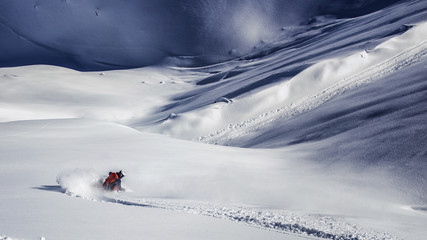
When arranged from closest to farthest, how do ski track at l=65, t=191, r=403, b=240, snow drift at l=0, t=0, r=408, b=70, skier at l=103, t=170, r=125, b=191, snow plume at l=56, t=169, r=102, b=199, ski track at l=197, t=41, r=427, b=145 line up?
1. ski track at l=65, t=191, r=403, b=240
2. snow plume at l=56, t=169, r=102, b=199
3. skier at l=103, t=170, r=125, b=191
4. ski track at l=197, t=41, r=427, b=145
5. snow drift at l=0, t=0, r=408, b=70

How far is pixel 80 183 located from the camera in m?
4.25

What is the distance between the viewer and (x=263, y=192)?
4.90 m

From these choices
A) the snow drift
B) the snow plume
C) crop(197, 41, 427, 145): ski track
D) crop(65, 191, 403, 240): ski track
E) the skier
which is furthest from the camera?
the snow drift

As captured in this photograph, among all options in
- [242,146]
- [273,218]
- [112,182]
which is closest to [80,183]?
A: [112,182]

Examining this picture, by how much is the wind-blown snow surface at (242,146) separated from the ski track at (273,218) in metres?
0.02

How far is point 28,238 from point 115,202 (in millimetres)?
1552

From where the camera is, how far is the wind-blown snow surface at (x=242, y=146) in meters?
3.43

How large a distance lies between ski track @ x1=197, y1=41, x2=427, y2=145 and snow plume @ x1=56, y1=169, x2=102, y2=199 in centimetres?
617

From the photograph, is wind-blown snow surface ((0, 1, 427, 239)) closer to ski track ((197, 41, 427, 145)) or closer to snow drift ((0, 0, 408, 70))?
ski track ((197, 41, 427, 145))

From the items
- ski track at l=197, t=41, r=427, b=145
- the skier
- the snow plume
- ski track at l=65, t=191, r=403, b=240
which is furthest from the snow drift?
ski track at l=65, t=191, r=403, b=240

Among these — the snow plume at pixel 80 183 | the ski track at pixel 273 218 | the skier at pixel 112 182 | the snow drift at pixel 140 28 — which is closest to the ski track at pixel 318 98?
the snow plume at pixel 80 183

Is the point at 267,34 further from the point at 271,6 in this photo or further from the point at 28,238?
the point at 28,238

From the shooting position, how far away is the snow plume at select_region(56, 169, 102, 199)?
4.02 m

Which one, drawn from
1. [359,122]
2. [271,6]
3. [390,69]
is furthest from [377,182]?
[271,6]
